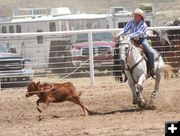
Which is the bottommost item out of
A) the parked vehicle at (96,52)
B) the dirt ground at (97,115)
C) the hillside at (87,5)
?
the dirt ground at (97,115)

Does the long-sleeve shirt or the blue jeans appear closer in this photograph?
the long-sleeve shirt

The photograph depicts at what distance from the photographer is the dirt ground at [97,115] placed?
795 cm

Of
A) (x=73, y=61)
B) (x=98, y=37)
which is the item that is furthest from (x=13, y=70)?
(x=98, y=37)

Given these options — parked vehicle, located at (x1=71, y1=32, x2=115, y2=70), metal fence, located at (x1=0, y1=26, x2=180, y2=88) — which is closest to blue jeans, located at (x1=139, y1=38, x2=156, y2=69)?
metal fence, located at (x1=0, y1=26, x2=180, y2=88)

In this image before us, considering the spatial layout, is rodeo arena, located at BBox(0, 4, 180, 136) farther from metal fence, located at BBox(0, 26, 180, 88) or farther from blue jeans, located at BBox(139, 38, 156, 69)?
blue jeans, located at BBox(139, 38, 156, 69)

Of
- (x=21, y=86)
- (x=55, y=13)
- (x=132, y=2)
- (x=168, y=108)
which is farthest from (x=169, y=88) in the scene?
(x=132, y=2)

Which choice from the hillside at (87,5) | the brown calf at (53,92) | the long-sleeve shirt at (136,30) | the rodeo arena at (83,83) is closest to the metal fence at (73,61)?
the rodeo arena at (83,83)

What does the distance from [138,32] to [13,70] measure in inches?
233

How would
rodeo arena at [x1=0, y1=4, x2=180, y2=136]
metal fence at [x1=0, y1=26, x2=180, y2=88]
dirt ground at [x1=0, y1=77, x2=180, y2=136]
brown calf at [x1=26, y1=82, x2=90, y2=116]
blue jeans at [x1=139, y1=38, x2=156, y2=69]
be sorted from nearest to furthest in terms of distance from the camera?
1. dirt ground at [x1=0, y1=77, x2=180, y2=136]
2. rodeo arena at [x1=0, y1=4, x2=180, y2=136]
3. brown calf at [x1=26, y1=82, x2=90, y2=116]
4. blue jeans at [x1=139, y1=38, x2=156, y2=69]
5. metal fence at [x1=0, y1=26, x2=180, y2=88]

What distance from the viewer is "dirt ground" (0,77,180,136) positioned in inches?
313

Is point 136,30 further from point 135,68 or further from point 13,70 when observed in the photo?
point 13,70

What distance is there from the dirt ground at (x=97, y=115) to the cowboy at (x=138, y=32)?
999 mm

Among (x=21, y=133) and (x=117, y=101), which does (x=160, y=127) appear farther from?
(x=117, y=101)

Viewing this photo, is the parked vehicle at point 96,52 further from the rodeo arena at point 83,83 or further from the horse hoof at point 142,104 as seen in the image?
the horse hoof at point 142,104
